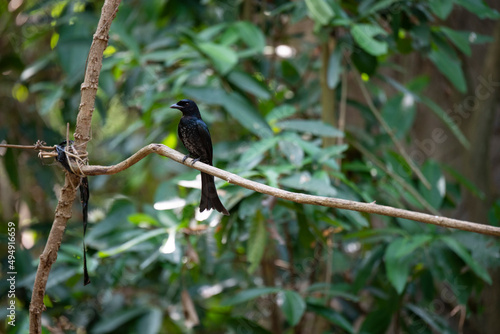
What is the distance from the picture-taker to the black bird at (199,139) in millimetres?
1709

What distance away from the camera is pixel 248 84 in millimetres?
2553

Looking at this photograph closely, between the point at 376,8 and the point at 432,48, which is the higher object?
the point at 376,8

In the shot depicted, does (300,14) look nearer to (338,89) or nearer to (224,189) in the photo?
(338,89)

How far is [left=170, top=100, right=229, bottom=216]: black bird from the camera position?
5.61 ft

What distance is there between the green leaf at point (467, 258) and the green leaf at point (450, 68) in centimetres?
78

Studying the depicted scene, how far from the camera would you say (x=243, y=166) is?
7.40 ft

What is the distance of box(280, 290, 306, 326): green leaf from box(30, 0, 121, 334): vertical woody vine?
4.30 feet

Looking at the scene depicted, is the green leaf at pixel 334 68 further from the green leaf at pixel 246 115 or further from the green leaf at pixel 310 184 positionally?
the green leaf at pixel 310 184

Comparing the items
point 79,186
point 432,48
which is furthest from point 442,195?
point 79,186

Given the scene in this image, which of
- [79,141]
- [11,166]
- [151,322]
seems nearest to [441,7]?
[79,141]

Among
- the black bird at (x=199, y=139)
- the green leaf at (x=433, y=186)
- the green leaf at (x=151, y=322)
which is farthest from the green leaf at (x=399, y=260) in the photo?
the green leaf at (x=151, y=322)

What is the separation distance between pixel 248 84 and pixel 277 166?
534 mm

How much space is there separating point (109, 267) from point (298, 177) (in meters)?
1.10
